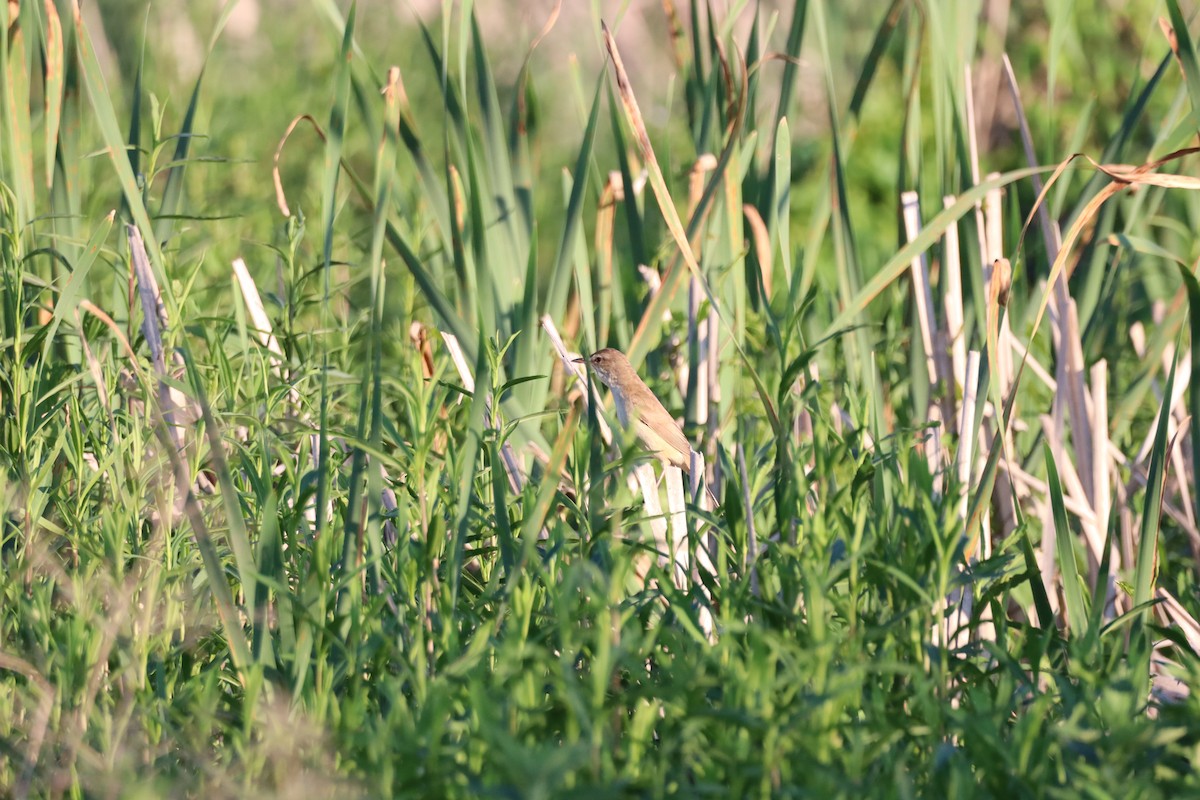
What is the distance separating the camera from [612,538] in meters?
2.38

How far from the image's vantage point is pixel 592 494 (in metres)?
2.60

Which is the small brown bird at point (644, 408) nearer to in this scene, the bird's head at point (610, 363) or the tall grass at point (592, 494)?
the bird's head at point (610, 363)

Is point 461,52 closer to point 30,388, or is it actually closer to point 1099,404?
point 30,388

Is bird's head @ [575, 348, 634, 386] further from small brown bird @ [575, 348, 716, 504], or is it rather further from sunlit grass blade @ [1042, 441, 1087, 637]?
sunlit grass blade @ [1042, 441, 1087, 637]

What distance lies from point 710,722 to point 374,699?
Result: 2.27ft

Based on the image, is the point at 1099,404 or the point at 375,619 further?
the point at 1099,404

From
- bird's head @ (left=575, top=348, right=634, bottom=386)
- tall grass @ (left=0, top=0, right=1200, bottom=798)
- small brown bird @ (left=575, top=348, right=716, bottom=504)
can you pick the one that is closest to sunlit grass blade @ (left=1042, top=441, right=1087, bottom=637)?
tall grass @ (left=0, top=0, right=1200, bottom=798)

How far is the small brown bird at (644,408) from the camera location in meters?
3.27

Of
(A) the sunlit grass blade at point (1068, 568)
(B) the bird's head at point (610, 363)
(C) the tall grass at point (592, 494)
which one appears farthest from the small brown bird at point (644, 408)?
(A) the sunlit grass blade at point (1068, 568)

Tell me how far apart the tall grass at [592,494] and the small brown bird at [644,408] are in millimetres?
110

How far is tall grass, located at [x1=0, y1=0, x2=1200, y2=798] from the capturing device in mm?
2074

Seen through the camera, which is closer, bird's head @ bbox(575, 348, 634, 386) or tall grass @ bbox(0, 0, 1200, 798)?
tall grass @ bbox(0, 0, 1200, 798)

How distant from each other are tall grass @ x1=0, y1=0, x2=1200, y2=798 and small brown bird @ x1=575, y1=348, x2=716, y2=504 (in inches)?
4.4

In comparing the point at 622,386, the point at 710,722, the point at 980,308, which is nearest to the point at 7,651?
the point at 710,722
